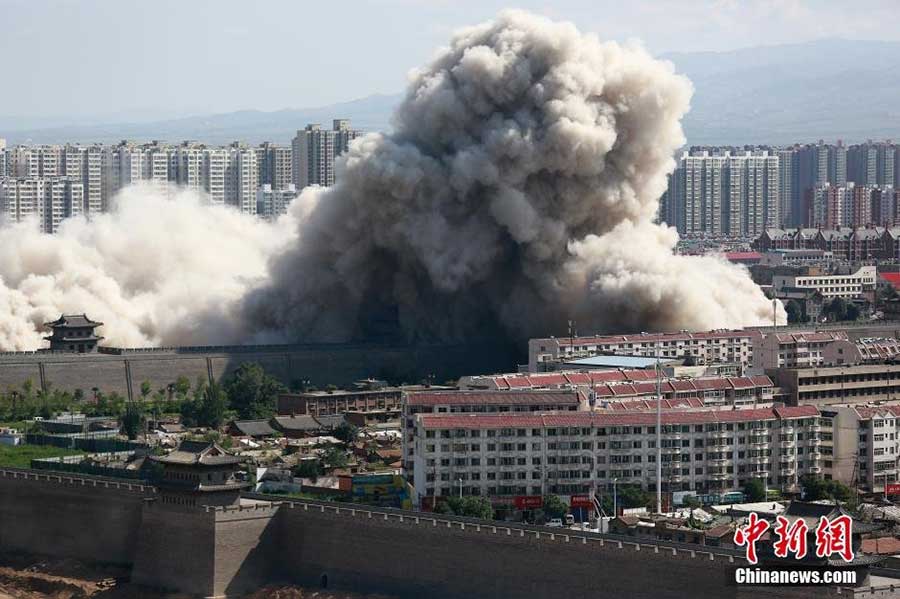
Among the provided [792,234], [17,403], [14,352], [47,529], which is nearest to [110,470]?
[47,529]

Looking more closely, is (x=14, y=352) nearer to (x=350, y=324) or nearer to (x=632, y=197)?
(x=350, y=324)

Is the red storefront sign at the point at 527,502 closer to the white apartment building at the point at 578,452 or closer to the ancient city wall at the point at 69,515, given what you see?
the white apartment building at the point at 578,452

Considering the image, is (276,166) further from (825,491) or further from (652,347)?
(825,491)

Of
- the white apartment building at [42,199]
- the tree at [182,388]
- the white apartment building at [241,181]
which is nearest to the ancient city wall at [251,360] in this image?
the tree at [182,388]

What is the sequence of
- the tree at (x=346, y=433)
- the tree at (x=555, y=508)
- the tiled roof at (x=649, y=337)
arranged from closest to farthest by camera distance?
the tree at (x=555, y=508)
the tree at (x=346, y=433)
the tiled roof at (x=649, y=337)

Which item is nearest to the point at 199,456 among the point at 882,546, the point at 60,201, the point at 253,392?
the point at 882,546

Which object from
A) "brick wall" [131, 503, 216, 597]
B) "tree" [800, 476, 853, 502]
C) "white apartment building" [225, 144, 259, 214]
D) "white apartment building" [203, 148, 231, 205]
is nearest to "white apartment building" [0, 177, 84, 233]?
"white apartment building" [203, 148, 231, 205]
